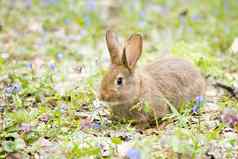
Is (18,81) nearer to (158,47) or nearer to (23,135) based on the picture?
(23,135)

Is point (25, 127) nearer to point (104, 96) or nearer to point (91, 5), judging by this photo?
point (104, 96)

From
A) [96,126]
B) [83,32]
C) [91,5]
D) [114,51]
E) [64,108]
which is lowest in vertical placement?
[96,126]

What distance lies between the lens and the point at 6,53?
7977mm

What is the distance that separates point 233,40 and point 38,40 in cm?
285

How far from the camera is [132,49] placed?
5.76 meters

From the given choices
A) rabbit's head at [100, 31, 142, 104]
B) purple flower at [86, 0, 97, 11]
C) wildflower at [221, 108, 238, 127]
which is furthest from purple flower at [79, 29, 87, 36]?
wildflower at [221, 108, 238, 127]

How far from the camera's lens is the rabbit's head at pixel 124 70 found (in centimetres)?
561

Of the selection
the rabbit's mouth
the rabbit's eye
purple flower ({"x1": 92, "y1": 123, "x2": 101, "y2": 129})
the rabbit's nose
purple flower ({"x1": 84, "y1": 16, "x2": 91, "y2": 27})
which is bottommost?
purple flower ({"x1": 92, "y1": 123, "x2": 101, "y2": 129})

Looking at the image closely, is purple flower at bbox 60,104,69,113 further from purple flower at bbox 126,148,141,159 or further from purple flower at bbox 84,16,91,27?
purple flower at bbox 84,16,91,27

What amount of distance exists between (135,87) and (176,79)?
2.40ft

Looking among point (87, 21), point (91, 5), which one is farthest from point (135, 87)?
point (91, 5)

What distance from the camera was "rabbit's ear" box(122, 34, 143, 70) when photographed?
572 centimetres

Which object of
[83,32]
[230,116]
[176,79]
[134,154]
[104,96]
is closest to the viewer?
[134,154]

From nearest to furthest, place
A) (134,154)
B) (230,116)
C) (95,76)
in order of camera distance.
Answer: (134,154) < (230,116) < (95,76)
